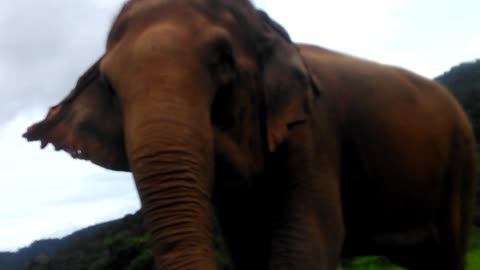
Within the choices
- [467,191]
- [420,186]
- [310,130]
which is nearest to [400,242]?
[420,186]

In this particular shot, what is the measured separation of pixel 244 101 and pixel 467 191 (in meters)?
2.78

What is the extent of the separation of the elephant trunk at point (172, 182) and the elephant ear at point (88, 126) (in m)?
0.59

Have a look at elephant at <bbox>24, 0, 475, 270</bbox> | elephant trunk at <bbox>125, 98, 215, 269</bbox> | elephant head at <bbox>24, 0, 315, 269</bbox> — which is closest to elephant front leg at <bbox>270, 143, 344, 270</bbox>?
elephant at <bbox>24, 0, 475, 270</bbox>

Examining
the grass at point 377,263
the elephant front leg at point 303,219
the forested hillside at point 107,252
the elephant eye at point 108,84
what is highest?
the elephant eye at point 108,84

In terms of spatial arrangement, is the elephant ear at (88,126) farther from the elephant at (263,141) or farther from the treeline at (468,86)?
the treeline at (468,86)

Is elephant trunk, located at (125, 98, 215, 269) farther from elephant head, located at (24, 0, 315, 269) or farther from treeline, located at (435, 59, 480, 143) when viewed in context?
treeline, located at (435, 59, 480, 143)

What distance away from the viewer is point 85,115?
3.95 m

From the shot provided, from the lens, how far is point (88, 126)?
394 cm

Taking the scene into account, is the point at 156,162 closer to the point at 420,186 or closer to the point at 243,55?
the point at 243,55

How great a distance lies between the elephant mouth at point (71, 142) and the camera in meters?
3.88

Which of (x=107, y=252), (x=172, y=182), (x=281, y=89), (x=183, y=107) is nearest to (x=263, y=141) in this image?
(x=281, y=89)

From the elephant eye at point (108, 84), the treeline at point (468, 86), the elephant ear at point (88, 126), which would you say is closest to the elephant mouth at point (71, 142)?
the elephant ear at point (88, 126)

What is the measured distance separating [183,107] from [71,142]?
→ 1035mm

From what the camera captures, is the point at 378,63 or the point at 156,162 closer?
the point at 156,162
